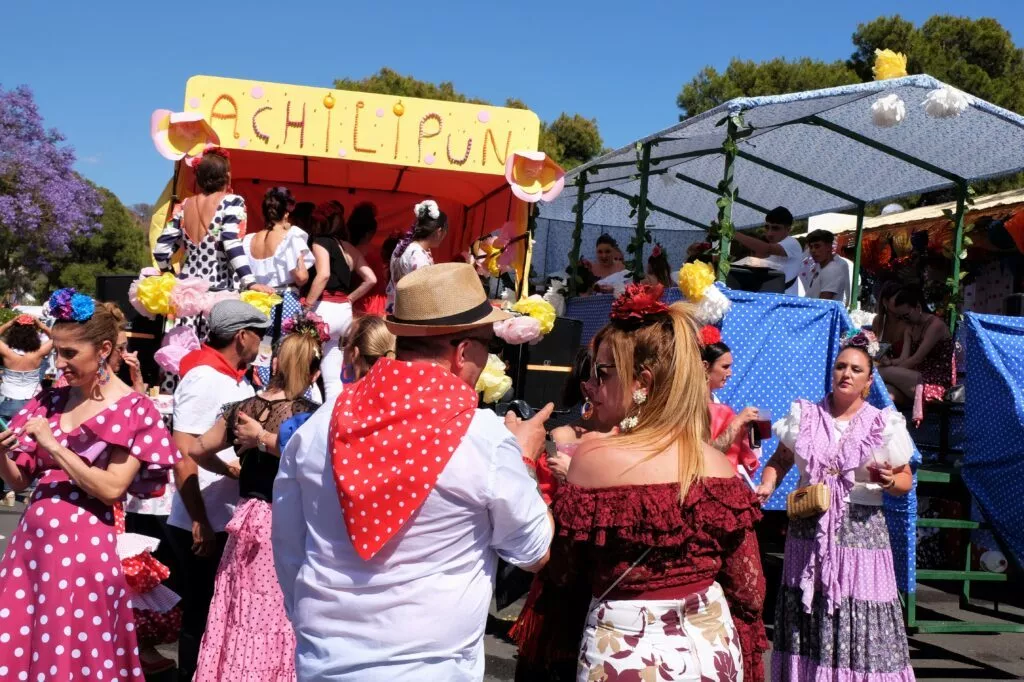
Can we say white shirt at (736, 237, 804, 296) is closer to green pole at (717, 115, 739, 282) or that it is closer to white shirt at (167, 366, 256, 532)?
green pole at (717, 115, 739, 282)

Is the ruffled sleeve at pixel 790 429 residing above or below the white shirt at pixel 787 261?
below

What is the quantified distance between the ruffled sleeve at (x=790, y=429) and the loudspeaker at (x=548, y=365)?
9.55 feet

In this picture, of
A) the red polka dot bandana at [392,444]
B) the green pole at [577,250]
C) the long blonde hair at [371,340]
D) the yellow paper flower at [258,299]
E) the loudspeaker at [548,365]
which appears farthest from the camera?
the green pole at [577,250]

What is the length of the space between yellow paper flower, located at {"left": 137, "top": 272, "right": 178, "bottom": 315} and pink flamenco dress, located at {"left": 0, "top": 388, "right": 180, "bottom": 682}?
9.54 ft

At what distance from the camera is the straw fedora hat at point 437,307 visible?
2.38 metres

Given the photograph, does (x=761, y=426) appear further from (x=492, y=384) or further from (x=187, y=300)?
(x=187, y=300)

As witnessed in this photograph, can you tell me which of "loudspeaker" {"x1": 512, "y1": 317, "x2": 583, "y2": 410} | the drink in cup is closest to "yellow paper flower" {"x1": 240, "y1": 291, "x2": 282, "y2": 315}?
"loudspeaker" {"x1": 512, "y1": 317, "x2": 583, "y2": 410}

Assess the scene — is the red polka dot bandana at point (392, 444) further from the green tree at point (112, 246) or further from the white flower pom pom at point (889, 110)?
the green tree at point (112, 246)

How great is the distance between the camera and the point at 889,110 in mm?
6590

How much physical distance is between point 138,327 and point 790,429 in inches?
196

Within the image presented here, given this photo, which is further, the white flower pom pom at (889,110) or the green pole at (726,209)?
the green pole at (726,209)

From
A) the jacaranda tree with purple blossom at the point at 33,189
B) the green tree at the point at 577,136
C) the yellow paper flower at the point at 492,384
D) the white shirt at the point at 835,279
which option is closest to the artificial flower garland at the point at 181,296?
the yellow paper flower at the point at 492,384

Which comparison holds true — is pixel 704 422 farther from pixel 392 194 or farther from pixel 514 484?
pixel 392 194

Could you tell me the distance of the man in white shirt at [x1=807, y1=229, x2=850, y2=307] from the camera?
878cm
